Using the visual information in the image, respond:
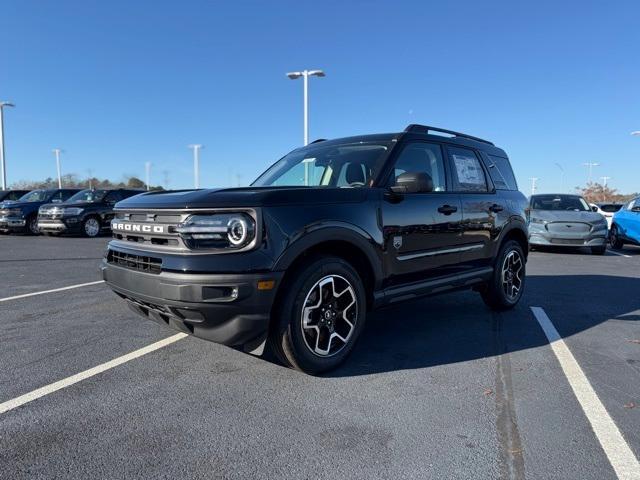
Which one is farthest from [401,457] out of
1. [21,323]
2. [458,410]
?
[21,323]

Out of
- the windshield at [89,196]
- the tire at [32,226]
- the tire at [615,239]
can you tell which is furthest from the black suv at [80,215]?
the tire at [615,239]

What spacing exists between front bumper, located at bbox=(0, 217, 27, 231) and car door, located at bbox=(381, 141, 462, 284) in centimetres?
1616

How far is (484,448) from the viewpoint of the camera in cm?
248

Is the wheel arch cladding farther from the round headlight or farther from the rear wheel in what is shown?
the rear wheel

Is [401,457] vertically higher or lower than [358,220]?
lower

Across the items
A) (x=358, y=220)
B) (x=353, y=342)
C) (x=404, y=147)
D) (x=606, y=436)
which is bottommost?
(x=606, y=436)

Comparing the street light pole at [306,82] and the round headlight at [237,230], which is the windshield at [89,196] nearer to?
the street light pole at [306,82]

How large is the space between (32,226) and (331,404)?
1690cm

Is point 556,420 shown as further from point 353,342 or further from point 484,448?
point 353,342

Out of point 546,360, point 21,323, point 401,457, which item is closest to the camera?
point 401,457

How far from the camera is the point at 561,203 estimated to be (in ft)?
40.9

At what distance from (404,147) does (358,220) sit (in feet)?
3.36

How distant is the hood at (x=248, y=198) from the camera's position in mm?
2986

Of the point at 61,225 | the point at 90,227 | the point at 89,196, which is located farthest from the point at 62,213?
the point at 89,196
